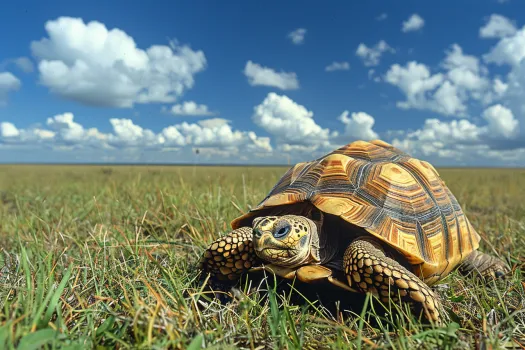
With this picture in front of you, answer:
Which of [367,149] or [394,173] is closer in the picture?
[394,173]

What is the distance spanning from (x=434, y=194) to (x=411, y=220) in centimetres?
54

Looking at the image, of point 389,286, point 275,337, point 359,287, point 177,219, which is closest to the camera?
point 275,337

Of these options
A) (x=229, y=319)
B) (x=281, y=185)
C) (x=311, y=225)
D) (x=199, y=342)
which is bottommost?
(x=229, y=319)

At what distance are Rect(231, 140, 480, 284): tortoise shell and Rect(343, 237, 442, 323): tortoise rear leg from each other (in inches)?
10.2

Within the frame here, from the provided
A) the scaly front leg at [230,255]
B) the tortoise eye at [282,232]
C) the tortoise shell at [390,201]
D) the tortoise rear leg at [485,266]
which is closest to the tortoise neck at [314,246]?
the tortoise shell at [390,201]

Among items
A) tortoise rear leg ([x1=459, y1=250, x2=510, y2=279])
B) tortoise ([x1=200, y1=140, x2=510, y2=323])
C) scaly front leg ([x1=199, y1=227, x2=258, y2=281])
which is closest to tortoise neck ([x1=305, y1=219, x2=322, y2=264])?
tortoise ([x1=200, y1=140, x2=510, y2=323])

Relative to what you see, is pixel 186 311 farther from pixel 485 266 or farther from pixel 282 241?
pixel 485 266

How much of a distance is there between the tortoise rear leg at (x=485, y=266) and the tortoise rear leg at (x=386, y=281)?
54.5 inches

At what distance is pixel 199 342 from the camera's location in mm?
1331

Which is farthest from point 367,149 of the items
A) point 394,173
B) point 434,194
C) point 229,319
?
point 229,319

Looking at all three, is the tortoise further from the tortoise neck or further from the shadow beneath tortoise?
the shadow beneath tortoise

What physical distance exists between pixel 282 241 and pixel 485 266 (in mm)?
2172

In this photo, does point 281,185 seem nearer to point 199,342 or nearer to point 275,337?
point 275,337

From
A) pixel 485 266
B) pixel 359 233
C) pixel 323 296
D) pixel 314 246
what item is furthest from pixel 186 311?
pixel 485 266
